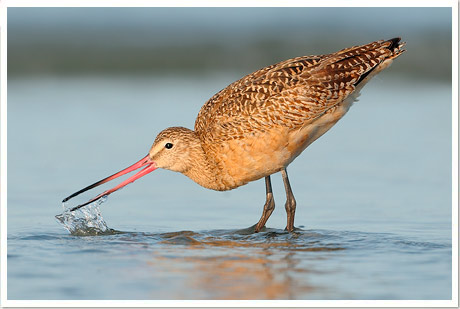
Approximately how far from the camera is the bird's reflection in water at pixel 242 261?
600 centimetres

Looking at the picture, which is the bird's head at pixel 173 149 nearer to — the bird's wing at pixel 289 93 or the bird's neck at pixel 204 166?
the bird's neck at pixel 204 166

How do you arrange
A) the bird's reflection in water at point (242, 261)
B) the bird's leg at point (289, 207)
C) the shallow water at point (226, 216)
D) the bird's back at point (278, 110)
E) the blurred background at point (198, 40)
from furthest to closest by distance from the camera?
the blurred background at point (198, 40), the bird's leg at point (289, 207), the bird's back at point (278, 110), the shallow water at point (226, 216), the bird's reflection in water at point (242, 261)

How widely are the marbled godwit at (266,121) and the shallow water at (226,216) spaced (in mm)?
574

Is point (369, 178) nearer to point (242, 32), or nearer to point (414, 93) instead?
point (414, 93)

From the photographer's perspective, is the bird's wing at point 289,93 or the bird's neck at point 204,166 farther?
the bird's neck at point 204,166

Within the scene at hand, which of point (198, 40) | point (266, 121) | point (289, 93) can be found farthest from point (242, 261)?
point (198, 40)

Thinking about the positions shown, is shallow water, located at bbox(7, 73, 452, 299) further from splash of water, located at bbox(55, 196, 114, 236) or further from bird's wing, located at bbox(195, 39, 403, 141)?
bird's wing, located at bbox(195, 39, 403, 141)

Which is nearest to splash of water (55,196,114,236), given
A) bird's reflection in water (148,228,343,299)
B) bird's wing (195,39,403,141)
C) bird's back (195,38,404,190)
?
bird's reflection in water (148,228,343,299)

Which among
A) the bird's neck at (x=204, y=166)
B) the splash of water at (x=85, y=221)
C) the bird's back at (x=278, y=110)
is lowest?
the splash of water at (x=85, y=221)

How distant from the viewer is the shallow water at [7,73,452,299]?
20.2ft

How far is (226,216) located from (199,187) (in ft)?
4.39

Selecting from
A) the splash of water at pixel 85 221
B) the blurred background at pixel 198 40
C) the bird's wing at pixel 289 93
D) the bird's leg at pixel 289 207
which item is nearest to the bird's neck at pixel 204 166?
the bird's wing at pixel 289 93

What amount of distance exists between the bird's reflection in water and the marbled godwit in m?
0.48

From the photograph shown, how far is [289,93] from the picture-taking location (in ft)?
25.6
